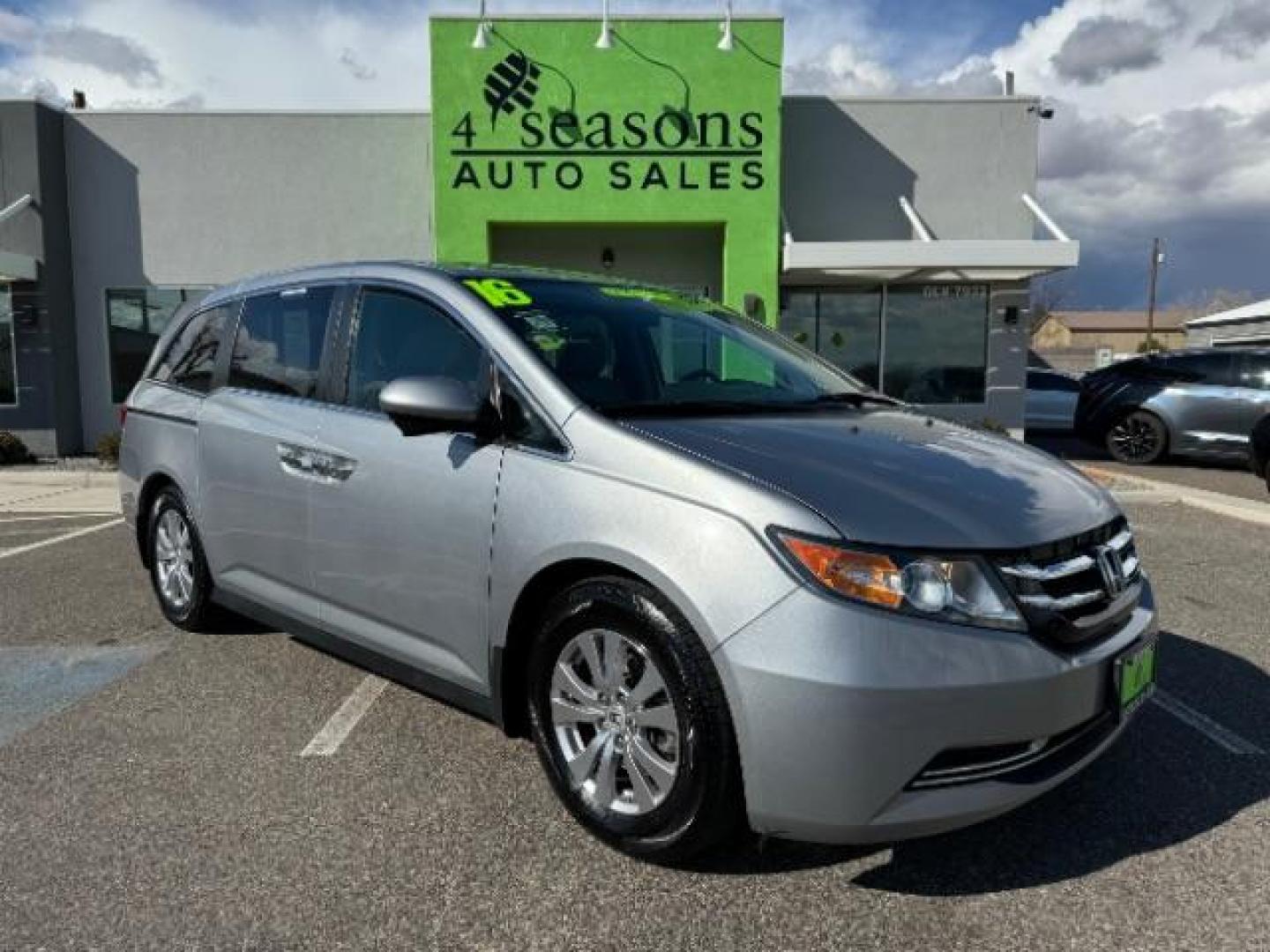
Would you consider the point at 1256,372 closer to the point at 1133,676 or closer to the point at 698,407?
the point at 1133,676

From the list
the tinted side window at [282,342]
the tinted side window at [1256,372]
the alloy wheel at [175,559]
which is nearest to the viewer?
the tinted side window at [282,342]

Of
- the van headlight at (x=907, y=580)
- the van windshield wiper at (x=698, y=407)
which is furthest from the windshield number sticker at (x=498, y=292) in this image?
the van headlight at (x=907, y=580)

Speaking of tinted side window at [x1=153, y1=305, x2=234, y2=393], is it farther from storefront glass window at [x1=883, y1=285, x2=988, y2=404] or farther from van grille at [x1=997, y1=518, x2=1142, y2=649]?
storefront glass window at [x1=883, y1=285, x2=988, y2=404]

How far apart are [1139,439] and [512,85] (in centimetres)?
989

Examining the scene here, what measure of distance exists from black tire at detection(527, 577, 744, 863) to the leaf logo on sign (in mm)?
11833

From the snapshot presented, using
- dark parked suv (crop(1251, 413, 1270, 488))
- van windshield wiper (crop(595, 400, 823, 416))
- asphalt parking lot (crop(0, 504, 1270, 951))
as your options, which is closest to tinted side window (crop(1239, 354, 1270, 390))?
dark parked suv (crop(1251, 413, 1270, 488))

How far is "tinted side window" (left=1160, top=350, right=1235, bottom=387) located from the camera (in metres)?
12.1

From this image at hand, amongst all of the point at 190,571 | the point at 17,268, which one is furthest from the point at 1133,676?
the point at 17,268

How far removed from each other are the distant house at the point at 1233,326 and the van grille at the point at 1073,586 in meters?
23.1

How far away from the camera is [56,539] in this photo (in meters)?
7.48

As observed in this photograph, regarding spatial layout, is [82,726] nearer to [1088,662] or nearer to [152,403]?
[152,403]

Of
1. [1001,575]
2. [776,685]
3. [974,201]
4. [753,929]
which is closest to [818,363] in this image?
[1001,575]

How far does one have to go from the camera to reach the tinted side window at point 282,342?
376cm

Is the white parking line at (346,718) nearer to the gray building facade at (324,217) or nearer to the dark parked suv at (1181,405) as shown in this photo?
the gray building facade at (324,217)
